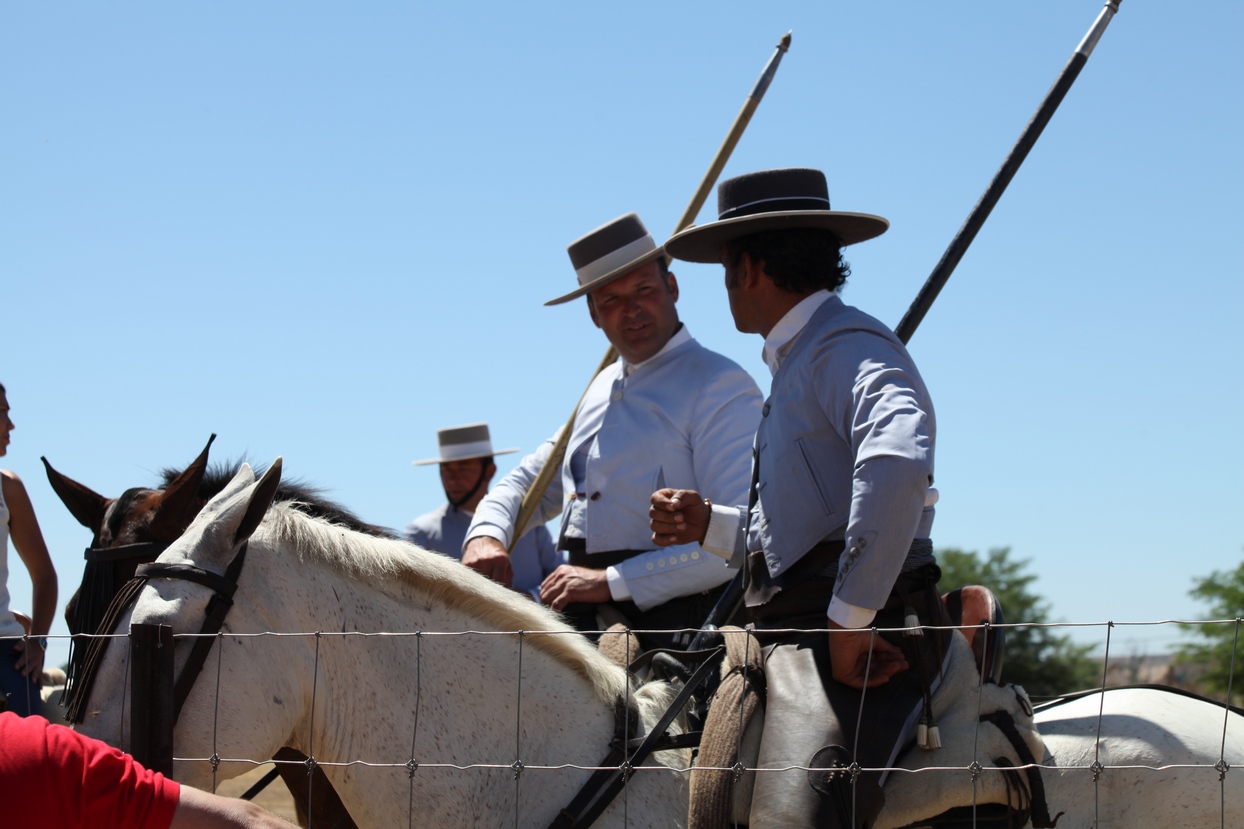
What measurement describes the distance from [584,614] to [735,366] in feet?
3.76

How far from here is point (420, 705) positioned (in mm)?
3123

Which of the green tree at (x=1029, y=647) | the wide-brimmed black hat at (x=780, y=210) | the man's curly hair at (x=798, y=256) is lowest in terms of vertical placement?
the green tree at (x=1029, y=647)

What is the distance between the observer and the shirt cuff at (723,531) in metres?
3.68

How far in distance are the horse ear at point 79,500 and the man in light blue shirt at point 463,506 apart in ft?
12.1

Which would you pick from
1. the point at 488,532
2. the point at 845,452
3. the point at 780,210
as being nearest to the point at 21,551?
the point at 488,532

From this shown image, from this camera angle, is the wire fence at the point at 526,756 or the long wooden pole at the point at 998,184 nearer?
the wire fence at the point at 526,756

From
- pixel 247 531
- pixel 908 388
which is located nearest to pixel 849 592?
pixel 908 388

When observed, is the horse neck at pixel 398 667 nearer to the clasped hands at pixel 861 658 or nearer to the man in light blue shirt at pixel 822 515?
the man in light blue shirt at pixel 822 515

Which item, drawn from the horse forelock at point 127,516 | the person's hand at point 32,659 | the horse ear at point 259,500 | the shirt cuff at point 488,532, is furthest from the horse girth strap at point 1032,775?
the person's hand at point 32,659

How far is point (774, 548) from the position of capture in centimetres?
316

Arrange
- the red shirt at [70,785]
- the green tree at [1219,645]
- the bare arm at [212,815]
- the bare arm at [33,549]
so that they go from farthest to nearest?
the green tree at [1219,645] < the bare arm at [33,549] < the bare arm at [212,815] < the red shirt at [70,785]

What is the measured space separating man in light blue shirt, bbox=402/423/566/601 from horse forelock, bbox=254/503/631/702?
14.9 ft

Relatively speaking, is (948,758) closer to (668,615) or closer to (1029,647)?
(668,615)

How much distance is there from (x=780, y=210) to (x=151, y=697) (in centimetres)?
212
